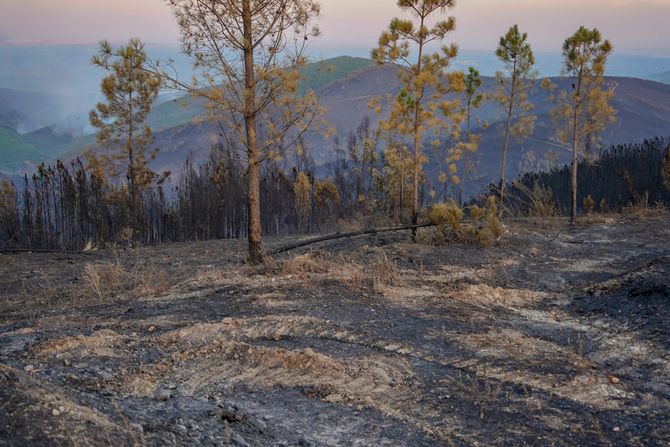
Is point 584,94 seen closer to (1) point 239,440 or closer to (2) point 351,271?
(2) point 351,271

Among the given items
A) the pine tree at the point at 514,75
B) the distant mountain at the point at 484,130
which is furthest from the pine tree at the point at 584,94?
the distant mountain at the point at 484,130

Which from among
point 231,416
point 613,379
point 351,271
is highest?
point 351,271

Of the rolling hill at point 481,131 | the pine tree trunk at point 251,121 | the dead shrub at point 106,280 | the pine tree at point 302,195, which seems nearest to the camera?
the dead shrub at point 106,280

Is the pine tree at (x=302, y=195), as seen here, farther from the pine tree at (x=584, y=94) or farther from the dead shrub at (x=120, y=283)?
the dead shrub at (x=120, y=283)

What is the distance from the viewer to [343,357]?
16.7 feet

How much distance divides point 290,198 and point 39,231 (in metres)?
11.3

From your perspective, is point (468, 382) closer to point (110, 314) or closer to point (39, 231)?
point (110, 314)

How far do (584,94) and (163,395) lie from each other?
14937 mm

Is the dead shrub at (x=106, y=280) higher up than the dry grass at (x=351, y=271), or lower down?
lower down

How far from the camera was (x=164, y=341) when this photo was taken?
5.29m

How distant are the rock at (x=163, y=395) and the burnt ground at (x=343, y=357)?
0.03 metres

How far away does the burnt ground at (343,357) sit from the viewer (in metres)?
3.65

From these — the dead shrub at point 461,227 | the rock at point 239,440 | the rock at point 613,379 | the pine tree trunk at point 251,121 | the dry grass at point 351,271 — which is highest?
the pine tree trunk at point 251,121

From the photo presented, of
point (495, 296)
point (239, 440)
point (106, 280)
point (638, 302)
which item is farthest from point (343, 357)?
point (106, 280)
